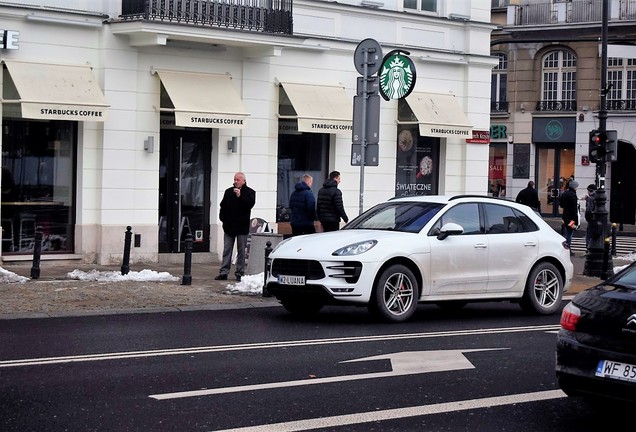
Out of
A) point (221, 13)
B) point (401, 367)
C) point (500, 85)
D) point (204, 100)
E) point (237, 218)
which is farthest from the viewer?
point (500, 85)

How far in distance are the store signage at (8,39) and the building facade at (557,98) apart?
32675mm

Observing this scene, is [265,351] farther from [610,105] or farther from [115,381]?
[610,105]

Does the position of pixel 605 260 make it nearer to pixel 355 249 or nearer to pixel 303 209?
pixel 303 209

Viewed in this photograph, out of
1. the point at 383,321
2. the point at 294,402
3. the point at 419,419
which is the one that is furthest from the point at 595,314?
the point at 383,321

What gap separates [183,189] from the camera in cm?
2277

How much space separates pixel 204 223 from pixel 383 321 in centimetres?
965

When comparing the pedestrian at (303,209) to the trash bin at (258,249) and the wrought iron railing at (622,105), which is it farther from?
the wrought iron railing at (622,105)

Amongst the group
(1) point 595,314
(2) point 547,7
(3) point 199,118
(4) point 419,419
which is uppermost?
(2) point 547,7

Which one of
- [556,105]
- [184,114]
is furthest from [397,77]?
[556,105]

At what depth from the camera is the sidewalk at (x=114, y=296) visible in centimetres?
1488

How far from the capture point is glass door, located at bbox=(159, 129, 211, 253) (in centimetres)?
2250

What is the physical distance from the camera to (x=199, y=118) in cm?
2152

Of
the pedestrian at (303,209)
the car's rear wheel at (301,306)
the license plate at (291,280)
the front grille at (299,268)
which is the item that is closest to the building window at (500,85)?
the pedestrian at (303,209)

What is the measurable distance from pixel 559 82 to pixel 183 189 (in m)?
30.7
